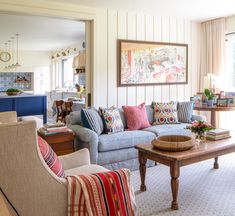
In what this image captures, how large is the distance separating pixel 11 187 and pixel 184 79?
188 inches

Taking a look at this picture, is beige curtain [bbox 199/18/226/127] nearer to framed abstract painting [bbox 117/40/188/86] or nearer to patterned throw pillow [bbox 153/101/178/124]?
framed abstract painting [bbox 117/40/188/86]

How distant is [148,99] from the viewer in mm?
5293

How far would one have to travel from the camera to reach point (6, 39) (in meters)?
8.37

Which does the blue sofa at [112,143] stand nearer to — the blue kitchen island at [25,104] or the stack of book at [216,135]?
the stack of book at [216,135]

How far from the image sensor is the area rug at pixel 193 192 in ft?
8.67

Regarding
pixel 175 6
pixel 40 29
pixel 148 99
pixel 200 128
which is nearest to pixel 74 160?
pixel 200 128

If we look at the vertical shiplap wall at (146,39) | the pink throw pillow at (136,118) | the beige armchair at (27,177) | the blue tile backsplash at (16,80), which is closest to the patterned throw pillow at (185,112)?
the vertical shiplap wall at (146,39)

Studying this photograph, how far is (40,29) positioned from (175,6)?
3.58 metres

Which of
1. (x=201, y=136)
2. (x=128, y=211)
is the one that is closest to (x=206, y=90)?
(x=201, y=136)

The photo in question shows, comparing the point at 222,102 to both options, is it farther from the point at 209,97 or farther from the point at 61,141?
the point at 61,141

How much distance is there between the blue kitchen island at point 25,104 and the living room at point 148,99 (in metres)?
0.05

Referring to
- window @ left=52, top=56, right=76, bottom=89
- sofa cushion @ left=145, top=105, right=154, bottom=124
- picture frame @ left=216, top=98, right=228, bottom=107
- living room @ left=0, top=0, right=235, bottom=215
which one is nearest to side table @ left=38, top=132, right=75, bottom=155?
living room @ left=0, top=0, right=235, bottom=215

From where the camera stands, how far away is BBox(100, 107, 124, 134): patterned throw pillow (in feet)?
13.0

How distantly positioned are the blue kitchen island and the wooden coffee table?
4042 mm
